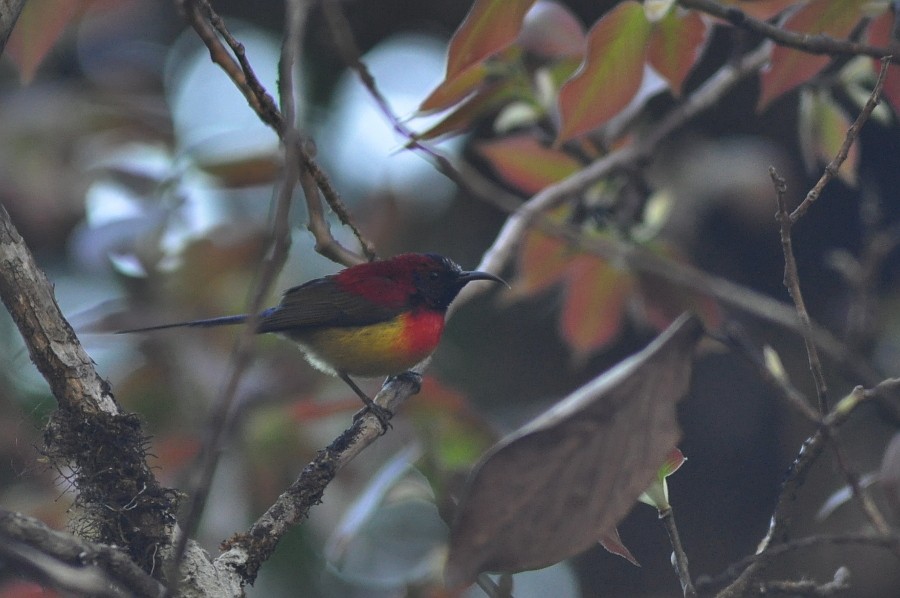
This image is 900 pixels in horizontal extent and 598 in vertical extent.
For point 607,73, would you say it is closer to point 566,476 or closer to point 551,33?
point 551,33

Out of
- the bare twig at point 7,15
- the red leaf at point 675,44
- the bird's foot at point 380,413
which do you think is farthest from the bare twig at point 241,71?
the red leaf at point 675,44

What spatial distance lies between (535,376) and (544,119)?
79.5 inches

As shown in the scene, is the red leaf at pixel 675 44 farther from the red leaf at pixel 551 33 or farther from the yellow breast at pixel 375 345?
the yellow breast at pixel 375 345

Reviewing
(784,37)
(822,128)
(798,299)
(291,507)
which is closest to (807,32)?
(784,37)

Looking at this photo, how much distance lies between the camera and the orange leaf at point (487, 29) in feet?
6.38

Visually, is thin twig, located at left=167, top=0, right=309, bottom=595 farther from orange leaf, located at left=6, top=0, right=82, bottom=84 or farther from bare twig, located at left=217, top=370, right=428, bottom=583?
orange leaf, located at left=6, top=0, right=82, bottom=84

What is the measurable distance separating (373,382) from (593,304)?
1.35m

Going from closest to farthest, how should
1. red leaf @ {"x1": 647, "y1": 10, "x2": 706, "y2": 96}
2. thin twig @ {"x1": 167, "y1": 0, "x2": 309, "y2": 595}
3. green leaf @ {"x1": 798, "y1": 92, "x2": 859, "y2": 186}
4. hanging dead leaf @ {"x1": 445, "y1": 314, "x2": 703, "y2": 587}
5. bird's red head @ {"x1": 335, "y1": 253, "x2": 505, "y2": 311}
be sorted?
thin twig @ {"x1": 167, "y1": 0, "x2": 309, "y2": 595} → hanging dead leaf @ {"x1": 445, "y1": 314, "x2": 703, "y2": 587} → red leaf @ {"x1": 647, "y1": 10, "x2": 706, "y2": 96} → green leaf @ {"x1": 798, "y1": 92, "x2": 859, "y2": 186} → bird's red head @ {"x1": 335, "y1": 253, "x2": 505, "y2": 311}

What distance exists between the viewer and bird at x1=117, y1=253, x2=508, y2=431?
3553 mm

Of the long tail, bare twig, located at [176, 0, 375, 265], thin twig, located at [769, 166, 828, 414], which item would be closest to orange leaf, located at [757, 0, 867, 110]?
thin twig, located at [769, 166, 828, 414]

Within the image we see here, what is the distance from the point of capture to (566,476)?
1.16 meters

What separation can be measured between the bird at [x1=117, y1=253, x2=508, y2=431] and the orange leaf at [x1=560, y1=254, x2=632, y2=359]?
45 centimetres

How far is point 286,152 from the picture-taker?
1188mm

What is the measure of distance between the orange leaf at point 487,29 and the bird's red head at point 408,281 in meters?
1.82
